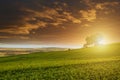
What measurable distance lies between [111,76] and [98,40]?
144 m

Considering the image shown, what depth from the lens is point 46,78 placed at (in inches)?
1587

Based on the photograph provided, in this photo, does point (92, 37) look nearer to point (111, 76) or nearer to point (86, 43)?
point (86, 43)

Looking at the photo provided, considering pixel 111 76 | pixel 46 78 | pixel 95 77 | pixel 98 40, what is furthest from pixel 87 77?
pixel 98 40

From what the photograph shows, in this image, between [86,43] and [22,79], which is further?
[86,43]

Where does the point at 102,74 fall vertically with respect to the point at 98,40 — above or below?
below

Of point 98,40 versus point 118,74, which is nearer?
point 118,74

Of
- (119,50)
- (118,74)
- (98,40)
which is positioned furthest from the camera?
(98,40)

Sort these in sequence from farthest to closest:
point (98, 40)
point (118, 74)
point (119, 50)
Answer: point (98, 40), point (119, 50), point (118, 74)

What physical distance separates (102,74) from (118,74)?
106 inches

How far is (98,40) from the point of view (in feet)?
595

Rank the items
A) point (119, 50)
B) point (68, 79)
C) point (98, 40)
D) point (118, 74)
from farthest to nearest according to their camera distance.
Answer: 1. point (98, 40)
2. point (119, 50)
3. point (118, 74)
4. point (68, 79)

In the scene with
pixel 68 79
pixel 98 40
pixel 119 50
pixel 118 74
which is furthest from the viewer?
pixel 98 40

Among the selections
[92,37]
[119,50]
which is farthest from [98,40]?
[119,50]

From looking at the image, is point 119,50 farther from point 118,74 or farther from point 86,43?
point 86,43
